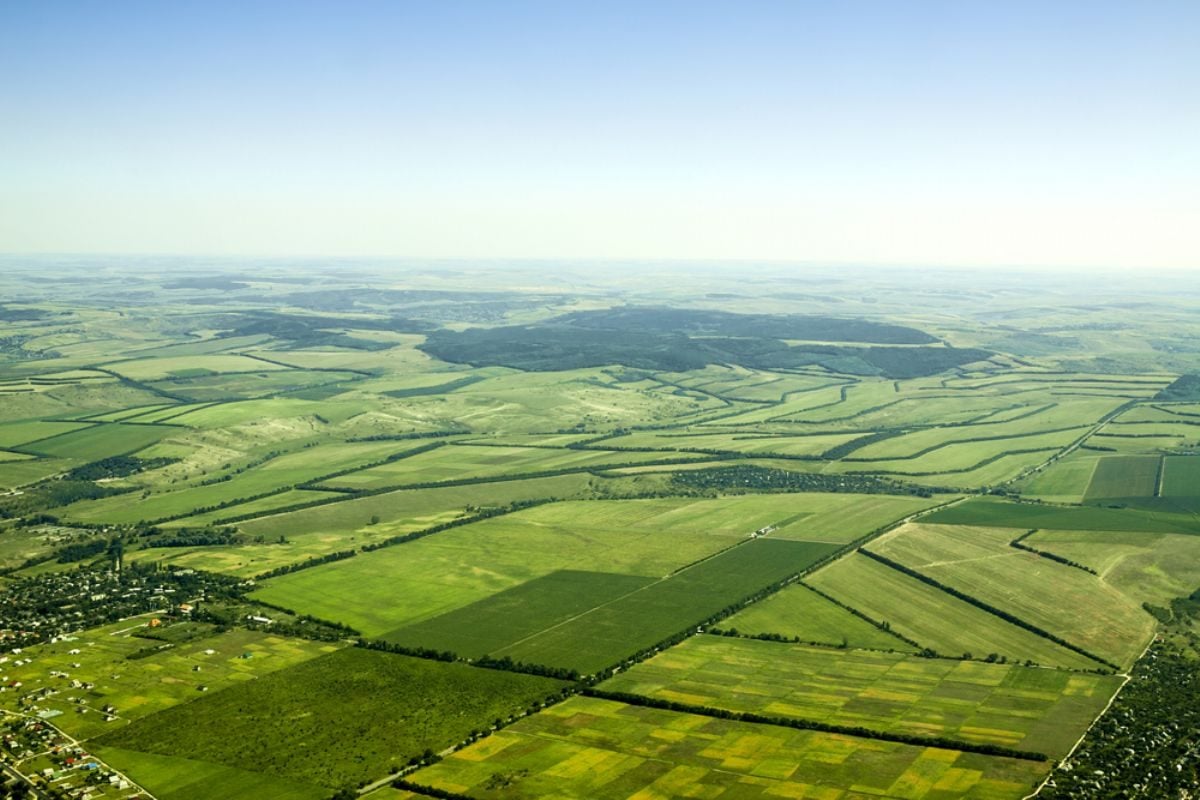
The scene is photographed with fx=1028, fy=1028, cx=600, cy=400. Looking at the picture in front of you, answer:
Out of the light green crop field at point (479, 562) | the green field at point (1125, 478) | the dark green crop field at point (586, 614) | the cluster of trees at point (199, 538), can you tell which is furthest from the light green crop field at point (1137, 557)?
the cluster of trees at point (199, 538)

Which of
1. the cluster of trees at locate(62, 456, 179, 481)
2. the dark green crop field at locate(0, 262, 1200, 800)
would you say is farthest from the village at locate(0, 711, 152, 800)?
the cluster of trees at locate(62, 456, 179, 481)

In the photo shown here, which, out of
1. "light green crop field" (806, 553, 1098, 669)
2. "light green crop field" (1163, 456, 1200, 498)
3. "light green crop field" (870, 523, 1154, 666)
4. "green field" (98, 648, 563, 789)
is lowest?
"green field" (98, 648, 563, 789)

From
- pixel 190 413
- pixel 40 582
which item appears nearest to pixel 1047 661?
pixel 40 582

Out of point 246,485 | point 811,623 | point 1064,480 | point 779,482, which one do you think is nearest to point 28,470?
point 246,485

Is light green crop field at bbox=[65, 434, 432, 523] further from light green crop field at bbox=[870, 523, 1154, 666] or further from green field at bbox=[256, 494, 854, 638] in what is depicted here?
light green crop field at bbox=[870, 523, 1154, 666]

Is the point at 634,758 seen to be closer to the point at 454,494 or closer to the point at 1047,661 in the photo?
the point at 1047,661

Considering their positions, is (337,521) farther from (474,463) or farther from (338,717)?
(338,717)

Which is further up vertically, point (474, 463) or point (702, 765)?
point (474, 463)

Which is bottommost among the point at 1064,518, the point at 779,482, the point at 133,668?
the point at 133,668
